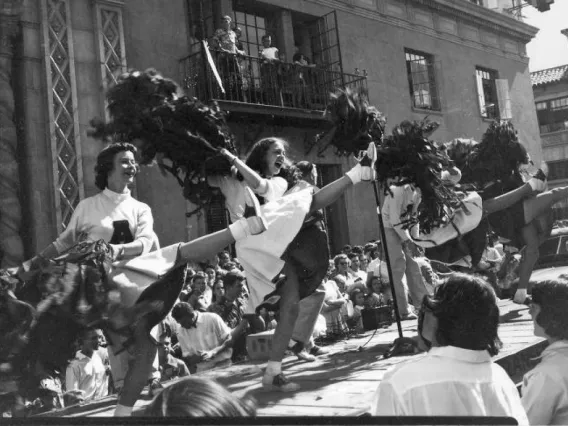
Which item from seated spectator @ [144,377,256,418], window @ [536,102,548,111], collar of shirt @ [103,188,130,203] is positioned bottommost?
seated spectator @ [144,377,256,418]

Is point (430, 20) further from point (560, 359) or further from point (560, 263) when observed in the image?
point (560, 359)

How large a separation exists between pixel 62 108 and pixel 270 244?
5.27 metres

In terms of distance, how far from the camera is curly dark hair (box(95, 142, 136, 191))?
383 cm

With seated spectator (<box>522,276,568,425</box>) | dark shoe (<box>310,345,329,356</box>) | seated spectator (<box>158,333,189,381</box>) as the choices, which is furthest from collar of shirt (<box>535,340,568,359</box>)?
seated spectator (<box>158,333,189,381</box>)

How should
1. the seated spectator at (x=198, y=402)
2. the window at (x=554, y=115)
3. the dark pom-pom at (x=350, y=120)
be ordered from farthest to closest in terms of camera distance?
the window at (x=554, y=115), the dark pom-pom at (x=350, y=120), the seated spectator at (x=198, y=402)

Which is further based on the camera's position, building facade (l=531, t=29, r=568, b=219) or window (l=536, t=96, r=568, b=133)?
window (l=536, t=96, r=568, b=133)

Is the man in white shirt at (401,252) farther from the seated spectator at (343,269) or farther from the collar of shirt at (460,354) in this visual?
the collar of shirt at (460,354)

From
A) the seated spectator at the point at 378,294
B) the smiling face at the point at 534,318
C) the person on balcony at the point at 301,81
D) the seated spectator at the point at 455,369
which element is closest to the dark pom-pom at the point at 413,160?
the smiling face at the point at 534,318

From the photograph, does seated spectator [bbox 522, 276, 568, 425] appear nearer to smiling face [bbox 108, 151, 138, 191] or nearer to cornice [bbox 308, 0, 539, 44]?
smiling face [bbox 108, 151, 138, 191]

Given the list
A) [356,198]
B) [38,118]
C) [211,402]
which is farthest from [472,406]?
[356,198]

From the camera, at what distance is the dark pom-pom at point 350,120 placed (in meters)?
4.43

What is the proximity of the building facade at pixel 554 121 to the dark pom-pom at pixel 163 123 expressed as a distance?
200cm

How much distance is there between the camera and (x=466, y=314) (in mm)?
2031

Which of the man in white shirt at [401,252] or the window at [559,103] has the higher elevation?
the window at [559,103]
